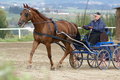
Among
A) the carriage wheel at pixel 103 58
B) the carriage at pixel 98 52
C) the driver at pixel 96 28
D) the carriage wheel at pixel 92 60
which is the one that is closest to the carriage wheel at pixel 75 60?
the carriage at pixel 98 52

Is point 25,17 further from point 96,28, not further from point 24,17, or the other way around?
point 96,28

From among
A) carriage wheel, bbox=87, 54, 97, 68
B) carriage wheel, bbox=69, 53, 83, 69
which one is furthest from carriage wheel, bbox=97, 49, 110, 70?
carriage wheel, bbox=69, 53, 83, 69

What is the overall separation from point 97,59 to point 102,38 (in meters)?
0.59

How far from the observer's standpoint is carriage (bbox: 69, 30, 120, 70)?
422 inches

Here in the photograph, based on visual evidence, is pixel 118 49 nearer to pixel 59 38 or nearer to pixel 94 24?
pixel 94 24

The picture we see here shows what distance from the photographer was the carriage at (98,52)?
1071 centimetres

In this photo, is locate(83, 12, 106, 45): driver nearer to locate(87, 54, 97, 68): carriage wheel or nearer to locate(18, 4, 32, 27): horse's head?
locate(87, 54, 97, 68): carriage wheel

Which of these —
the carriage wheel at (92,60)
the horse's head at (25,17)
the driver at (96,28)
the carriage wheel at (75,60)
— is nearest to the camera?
the horse's head at (25,17)

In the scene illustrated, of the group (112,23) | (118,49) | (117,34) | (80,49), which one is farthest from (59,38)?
(112,23)

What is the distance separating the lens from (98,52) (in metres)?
10.7

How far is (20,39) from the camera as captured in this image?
2394cm

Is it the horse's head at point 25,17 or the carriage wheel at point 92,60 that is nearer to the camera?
the horse's head at point 25,17

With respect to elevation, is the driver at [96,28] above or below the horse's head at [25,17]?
below

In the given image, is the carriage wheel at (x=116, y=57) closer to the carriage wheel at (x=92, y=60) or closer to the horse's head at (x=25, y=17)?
the carriage wheel at (x=92, y=60)
